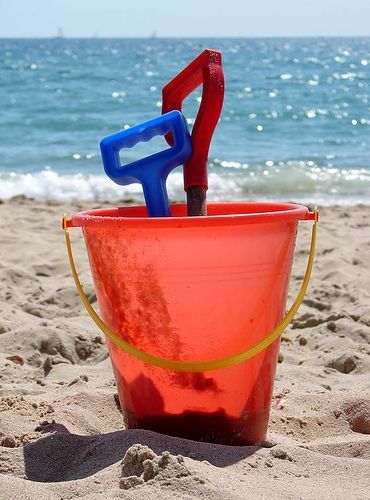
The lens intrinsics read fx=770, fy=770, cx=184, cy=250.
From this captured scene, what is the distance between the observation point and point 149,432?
1.50 m

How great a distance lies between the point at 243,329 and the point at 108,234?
0.32 m

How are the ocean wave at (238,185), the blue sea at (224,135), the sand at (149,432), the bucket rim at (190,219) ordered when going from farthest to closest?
the blue sea at (224,135)
the ocean wave at (238,185)
the bucket rim at (190,219)
the sand at (149,432)

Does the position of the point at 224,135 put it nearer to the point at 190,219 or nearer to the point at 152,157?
the point at 152,157

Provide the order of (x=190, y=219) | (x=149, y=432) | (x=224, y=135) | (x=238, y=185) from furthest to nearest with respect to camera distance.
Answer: (x=224, y=135)
(x=238, y=185)
(x=149, y=432)
(x=190, y=219)

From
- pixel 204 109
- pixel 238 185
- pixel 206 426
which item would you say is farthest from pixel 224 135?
pixel 206 426

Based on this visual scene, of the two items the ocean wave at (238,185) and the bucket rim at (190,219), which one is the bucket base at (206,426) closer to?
the bucket rim at (190,219)

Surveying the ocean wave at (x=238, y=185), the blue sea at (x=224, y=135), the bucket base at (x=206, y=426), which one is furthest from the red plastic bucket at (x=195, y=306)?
the blue sea at (x=224, y=135)

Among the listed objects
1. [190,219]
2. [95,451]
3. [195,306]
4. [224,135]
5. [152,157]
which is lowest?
[95,451]

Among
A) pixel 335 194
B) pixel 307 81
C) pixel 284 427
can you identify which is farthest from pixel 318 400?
pixel 307 81

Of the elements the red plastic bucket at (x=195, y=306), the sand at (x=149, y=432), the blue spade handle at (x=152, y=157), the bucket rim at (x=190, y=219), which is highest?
the blue spade handle at (x=152, y=157)

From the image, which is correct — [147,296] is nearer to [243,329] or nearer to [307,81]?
[243,329]

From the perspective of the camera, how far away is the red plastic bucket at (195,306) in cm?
144

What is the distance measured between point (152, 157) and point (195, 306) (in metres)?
0.32

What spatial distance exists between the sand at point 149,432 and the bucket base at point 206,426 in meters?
0.06
